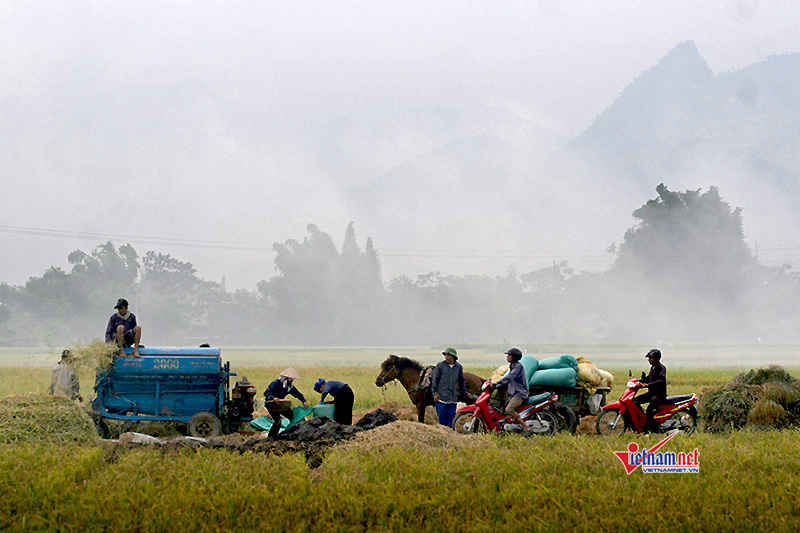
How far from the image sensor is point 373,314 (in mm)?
85250

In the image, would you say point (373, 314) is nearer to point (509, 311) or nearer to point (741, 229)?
point (509, 311)

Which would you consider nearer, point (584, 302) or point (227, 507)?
point (227, 507)

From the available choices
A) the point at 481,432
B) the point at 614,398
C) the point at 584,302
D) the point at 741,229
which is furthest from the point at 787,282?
the point at 481,432

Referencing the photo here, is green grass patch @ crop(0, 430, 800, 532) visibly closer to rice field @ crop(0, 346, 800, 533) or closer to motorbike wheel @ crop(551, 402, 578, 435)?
rice field @ crop(0, 346, 800, 533)

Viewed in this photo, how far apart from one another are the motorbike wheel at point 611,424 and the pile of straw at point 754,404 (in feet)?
5.29

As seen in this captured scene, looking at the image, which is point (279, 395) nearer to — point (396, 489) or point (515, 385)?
point (515, 385)

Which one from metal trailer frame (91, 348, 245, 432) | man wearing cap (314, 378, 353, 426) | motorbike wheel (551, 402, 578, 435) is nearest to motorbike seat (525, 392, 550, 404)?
motorbike wheel (551, 402, 578, 435)

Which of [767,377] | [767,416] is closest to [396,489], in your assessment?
[767,416]

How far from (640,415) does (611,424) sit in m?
0.63

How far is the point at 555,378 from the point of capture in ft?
46.1

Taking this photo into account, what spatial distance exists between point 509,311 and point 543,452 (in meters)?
78.6

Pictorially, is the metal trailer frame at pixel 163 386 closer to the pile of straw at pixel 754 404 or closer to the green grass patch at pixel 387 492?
Answer: the green grass patch at pixel 387 492

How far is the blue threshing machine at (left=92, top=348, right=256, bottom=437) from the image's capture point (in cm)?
1303

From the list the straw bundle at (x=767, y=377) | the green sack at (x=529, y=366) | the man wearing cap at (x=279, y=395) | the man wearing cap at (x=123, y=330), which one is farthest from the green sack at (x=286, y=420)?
the straw bundle at (x=767, y=377)
